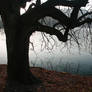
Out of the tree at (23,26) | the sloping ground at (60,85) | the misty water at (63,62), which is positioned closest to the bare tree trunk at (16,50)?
the tree at (23,26)

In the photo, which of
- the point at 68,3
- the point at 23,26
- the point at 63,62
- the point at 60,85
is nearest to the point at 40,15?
the point at 23,26

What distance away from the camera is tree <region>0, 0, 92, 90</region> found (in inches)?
350

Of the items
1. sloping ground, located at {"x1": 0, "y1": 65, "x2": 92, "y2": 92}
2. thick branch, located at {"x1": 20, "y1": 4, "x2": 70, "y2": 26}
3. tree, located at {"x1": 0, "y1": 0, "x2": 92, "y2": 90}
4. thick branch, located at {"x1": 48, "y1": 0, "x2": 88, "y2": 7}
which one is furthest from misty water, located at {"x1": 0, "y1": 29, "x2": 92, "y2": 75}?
thick branch, located at {"x1": 48, "y1": 0, "x2": 88, "y2": 7}

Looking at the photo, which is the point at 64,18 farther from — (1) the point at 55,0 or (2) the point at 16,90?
(2) the point at 16,90

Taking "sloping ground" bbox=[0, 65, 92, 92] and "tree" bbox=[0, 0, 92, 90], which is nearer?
"sloping ground" bbox=[0, 65, 92, 92]

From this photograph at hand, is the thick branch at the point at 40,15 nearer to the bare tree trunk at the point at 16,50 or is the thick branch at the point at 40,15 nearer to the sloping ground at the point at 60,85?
the bare tree trunk at the point at 16,50

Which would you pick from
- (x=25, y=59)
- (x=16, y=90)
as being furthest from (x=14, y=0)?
(x=16, y=90)

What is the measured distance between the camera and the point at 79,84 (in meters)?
9.77

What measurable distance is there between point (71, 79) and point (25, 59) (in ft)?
8.91

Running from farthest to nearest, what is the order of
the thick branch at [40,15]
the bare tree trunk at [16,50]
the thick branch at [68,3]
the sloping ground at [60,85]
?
1. the bare tree trunk at [16,50]
2. the thick branch at [40,15]
3. the sloping ground at [60,85]
4. the thick branch at [68,3]

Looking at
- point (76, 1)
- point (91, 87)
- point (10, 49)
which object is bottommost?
point (91, 87)

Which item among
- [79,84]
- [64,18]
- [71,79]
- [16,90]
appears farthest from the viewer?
[71,79]

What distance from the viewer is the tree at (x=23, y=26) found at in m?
8.90

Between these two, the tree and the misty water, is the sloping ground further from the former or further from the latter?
the misty water
